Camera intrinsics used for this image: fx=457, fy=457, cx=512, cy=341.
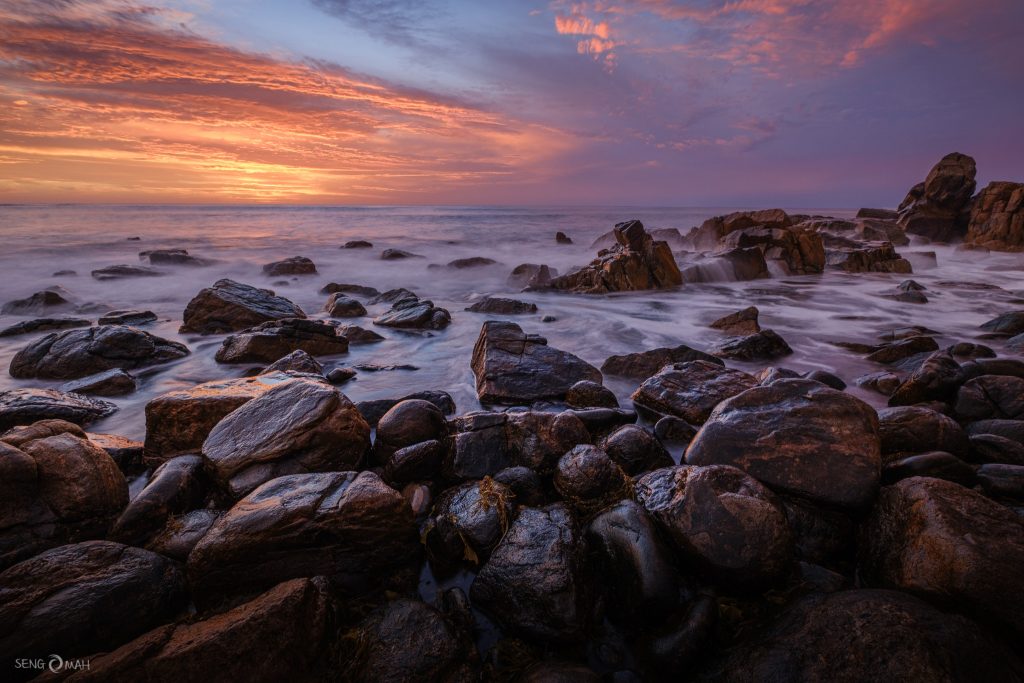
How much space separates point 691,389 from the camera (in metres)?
5.14

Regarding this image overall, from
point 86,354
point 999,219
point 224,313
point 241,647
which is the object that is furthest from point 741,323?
point 999,219

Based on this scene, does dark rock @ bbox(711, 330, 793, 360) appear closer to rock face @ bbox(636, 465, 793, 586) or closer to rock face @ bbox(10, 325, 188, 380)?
rock face @ bbox(636, 465, 793, 586)

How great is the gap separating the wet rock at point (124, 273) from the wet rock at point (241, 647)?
17.7 m

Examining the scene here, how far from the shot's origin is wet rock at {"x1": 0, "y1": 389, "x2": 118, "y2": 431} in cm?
436

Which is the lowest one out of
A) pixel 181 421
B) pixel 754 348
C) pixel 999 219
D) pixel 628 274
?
pixel 181 421

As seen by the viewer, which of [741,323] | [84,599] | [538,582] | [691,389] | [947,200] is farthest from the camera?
[947,200]

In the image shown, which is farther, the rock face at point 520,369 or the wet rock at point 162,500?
the rock face at point 520,369

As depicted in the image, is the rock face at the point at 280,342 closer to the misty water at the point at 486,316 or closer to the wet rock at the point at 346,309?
the misty water at the point at 486,316

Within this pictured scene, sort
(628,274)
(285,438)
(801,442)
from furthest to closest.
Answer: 1. (628,274)
2. (285,438)
3. (801,442)

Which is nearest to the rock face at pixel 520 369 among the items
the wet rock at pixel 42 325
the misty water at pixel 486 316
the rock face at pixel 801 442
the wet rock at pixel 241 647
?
the misty water at pixel 486 316

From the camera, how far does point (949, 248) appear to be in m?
26.3

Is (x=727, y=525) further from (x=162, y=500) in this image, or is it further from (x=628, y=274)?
(x=628, y=274)

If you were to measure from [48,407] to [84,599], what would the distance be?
11.6 feet

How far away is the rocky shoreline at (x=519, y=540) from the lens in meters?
2.23
